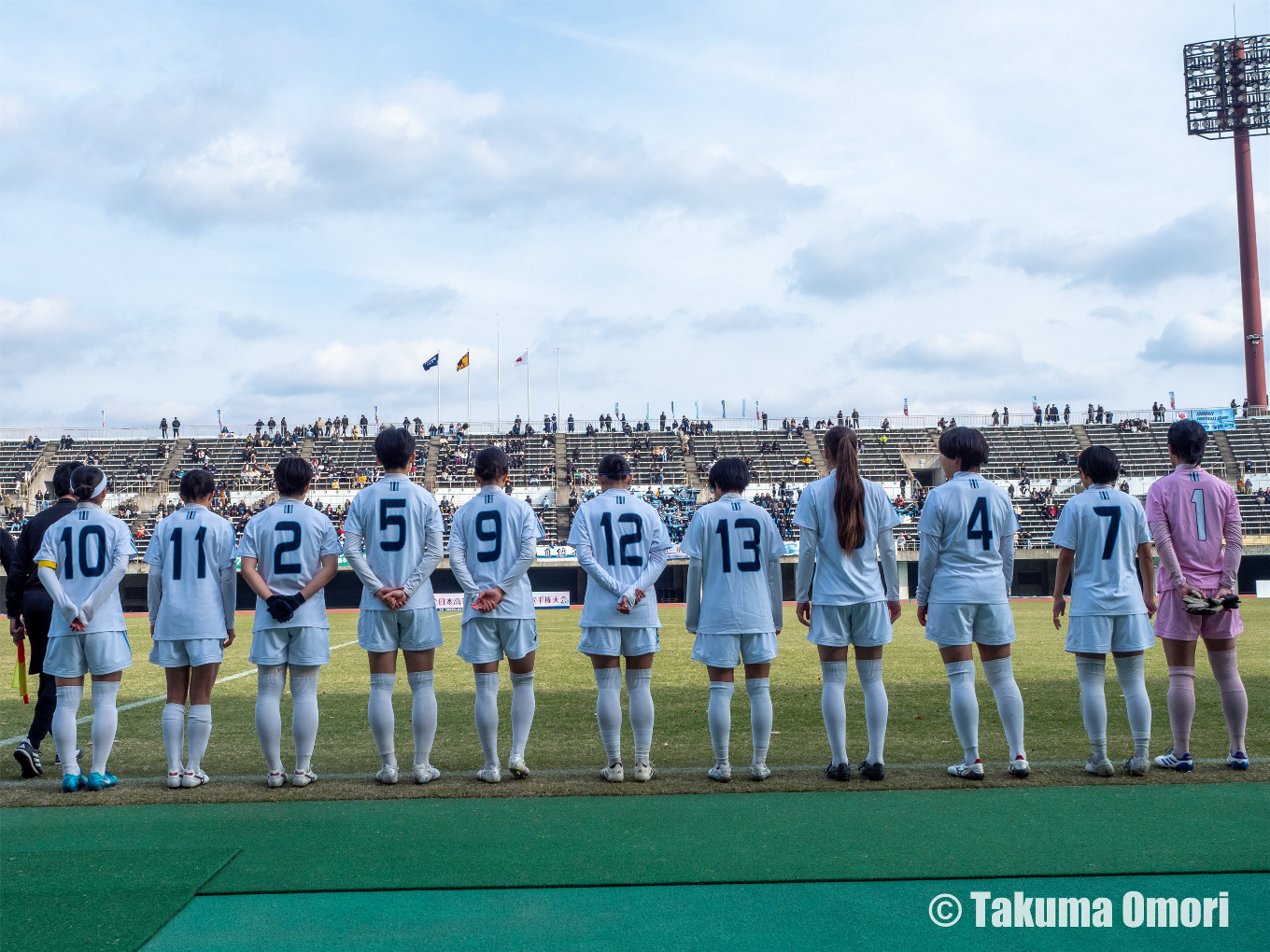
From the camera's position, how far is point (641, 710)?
19.2ft

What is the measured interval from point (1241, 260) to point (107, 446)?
58.9 m

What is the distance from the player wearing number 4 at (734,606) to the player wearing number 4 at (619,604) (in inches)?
10.3

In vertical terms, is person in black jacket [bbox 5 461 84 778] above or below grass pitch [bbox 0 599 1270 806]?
above

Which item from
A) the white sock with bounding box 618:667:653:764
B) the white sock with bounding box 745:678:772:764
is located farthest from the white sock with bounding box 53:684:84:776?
the white sock with bounding box 745:678:772:764

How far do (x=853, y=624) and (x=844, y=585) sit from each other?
0.81ft

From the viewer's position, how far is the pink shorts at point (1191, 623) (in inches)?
227

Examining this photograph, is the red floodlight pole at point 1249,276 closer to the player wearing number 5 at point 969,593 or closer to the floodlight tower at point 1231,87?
the floodlight tower at point 1231,87

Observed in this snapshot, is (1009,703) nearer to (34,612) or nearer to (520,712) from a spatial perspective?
(520,712)

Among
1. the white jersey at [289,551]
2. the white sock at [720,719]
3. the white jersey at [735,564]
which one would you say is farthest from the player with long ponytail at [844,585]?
the white jersey at [289,551]

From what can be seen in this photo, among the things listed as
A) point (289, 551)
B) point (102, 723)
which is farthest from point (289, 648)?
point (102, 723)

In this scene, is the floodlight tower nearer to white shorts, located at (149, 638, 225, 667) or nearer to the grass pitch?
the grass pitch

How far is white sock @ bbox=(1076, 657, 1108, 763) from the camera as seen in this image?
226 inches

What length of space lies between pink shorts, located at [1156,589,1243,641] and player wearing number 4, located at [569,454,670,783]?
9.91ft

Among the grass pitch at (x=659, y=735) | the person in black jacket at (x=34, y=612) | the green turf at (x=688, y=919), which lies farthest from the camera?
the person in black jacket at (x=34, y=612)
